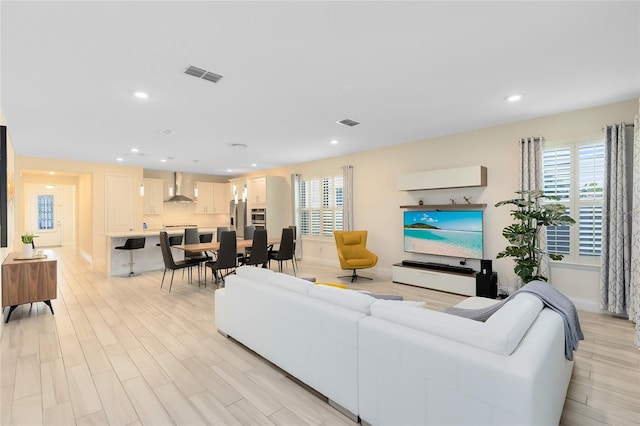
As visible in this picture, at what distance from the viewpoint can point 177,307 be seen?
14.1 ft

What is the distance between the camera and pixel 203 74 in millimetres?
2975

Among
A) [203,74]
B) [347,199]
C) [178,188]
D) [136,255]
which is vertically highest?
[203,74]

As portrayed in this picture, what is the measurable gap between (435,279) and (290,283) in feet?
11.2

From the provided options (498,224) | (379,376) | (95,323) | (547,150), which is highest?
(547,150)

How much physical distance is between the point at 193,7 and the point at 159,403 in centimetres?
274

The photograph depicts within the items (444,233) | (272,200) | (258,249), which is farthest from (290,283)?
(272,200)

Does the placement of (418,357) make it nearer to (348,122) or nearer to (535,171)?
(348,122)

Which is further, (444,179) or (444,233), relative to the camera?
(444,233)

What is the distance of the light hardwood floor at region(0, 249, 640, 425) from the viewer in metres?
2.04

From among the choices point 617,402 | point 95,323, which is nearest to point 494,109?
point 617,402

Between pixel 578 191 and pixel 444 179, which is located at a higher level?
pixel 444 179

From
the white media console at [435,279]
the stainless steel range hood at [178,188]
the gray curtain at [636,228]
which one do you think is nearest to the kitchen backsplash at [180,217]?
the stainless steel range hood at [178,188]

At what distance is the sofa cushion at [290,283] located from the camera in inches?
95.6

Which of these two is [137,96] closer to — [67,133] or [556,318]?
[67,133]
